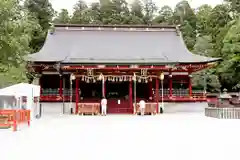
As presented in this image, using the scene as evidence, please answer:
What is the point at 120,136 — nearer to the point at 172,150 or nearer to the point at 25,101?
the point at 172,150

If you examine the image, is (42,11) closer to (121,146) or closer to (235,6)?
(235,6)

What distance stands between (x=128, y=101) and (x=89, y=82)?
8.58 feet

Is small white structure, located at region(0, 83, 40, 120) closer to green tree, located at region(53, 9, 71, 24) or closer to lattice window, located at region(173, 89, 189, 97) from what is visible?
lattice window, located at region(173, 89, 189, 97)

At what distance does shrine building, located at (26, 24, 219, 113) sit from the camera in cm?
1998

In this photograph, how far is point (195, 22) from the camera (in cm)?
4662

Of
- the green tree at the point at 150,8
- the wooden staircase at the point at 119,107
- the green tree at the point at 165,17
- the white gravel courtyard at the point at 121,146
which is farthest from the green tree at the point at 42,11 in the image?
the white gravel courtyard at the point at 121,146

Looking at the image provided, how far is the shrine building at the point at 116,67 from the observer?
65.6ft

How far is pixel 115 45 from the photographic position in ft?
79.9

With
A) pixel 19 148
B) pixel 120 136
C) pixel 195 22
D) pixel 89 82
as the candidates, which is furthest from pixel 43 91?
pixel 195 22

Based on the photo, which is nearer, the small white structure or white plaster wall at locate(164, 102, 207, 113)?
the small white structure

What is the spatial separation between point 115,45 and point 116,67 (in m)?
4.95

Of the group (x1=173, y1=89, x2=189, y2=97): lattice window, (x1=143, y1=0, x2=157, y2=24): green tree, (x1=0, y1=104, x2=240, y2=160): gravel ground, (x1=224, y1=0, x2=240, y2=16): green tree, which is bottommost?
(x1=0, y1=104, x2=240, y2=160): gravel ground

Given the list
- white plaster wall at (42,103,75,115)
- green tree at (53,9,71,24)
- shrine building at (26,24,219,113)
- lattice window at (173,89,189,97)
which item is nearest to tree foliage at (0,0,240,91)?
green tree at (53,9,71,24)

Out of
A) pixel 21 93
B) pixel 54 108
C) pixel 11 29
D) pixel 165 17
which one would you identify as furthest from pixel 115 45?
pixel 165 17
